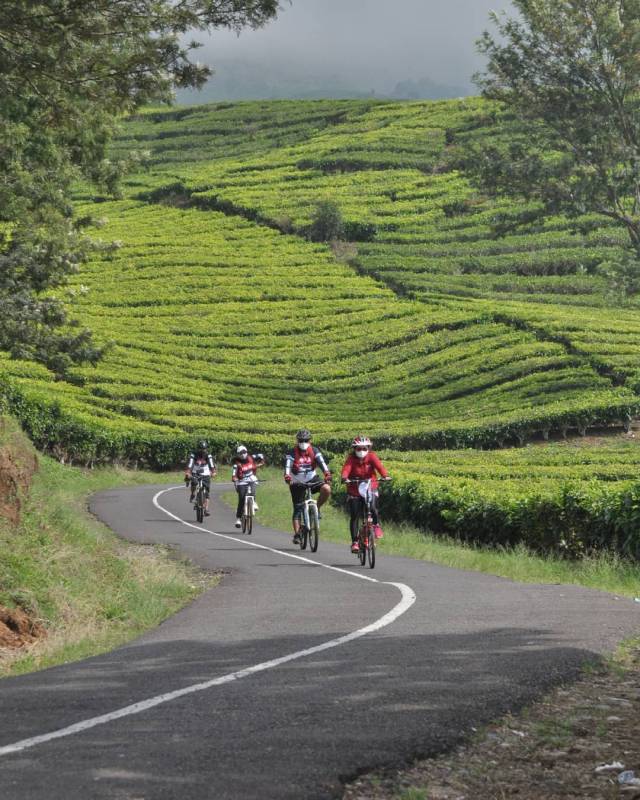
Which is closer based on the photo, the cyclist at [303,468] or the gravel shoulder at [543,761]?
the gravel shoulder at [543,761]

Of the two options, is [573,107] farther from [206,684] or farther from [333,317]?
[333,317]

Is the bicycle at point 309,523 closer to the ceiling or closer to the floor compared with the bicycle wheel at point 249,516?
closer to the ceiling

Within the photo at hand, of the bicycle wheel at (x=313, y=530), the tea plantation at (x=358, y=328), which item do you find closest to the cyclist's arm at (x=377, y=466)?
the bicycle wheel at (x=313, y=530)

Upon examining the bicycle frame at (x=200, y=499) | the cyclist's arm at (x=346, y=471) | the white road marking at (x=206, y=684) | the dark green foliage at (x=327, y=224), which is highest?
the dark green foliage at (x=327, y=224)

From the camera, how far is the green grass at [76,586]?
11.4 metres

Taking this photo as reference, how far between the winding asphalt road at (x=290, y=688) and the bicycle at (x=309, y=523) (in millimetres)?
5883

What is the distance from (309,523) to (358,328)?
5657cm

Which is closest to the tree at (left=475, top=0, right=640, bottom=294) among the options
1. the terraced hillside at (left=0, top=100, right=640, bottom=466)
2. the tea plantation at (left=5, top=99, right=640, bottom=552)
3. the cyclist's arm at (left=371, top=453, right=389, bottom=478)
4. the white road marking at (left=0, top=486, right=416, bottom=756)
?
the tea plantation at (left=5, top=99, right=640, bottom=552)

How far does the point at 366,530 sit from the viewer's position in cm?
1698

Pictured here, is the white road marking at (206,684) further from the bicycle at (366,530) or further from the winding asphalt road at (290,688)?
the bicycle at (366,530)

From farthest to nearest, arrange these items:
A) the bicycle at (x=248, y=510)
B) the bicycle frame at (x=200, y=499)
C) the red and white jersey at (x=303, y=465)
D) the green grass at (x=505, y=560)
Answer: the bicycle frame at (x=200, y=499) → the bicycle at (x=248, y=510) → the red and white jersey at (x=303, y=465) → the green grass at (x=505, y=560)

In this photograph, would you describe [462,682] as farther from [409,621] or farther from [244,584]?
[244,584]

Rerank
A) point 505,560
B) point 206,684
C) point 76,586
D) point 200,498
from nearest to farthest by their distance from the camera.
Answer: point 206,684, point 76,586, point 505,560, point 200,498

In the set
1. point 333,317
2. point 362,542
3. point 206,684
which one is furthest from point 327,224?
point 206,684
